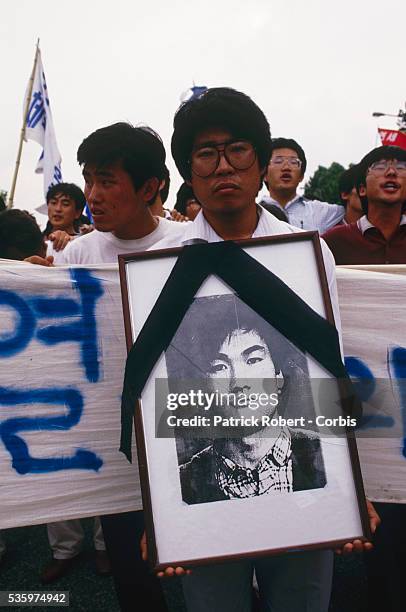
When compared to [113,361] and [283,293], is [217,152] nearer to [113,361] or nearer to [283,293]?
[283,293]

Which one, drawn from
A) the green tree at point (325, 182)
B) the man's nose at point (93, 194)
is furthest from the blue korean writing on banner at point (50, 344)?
the green tree at point (325, 182)

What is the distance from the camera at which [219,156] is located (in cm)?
151

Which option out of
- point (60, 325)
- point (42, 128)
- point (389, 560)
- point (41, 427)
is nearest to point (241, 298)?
point (60, 325)

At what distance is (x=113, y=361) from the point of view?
5.78 ft

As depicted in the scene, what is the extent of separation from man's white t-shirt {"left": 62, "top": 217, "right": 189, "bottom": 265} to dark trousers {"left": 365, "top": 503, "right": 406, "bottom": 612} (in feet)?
4.30

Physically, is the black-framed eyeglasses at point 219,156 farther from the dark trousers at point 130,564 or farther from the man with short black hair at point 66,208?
the man with short black hair at point 66,208

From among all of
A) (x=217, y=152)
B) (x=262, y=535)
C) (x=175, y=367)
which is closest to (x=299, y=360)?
(x=175, y=367)

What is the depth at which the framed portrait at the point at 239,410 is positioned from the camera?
127cm

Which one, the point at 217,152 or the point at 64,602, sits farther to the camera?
the point at 64,602

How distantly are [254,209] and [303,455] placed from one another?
0.70 metres

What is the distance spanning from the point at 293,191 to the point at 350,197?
43cm

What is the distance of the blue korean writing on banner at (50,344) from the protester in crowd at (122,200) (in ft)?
0.88

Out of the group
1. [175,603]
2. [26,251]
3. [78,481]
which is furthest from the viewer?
[26,251]

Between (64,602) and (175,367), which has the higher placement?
(175,367)
